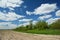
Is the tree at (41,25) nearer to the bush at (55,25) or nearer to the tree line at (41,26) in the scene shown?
the tree line at (41,26)

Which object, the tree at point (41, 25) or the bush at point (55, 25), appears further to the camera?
the tree at point (41, 25)

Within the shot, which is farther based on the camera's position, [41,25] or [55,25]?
[41,25]

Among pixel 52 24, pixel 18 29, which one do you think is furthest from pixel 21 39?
pixel 52 24

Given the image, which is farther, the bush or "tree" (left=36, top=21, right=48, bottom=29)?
"tree" (left=36, top=21, right=48, bottom=29)

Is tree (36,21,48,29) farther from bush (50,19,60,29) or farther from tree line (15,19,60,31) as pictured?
bush (50,19,60,29)

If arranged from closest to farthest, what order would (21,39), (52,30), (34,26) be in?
(21,39) → (52,30) → (34,26)

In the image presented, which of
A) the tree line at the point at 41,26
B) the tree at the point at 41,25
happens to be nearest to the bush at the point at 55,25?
the tree line at the point at 41,26

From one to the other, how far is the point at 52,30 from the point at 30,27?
1104 mm

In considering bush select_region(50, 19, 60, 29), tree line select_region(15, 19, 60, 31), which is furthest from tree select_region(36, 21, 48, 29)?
bush select_region(50, 19, 60, 29)

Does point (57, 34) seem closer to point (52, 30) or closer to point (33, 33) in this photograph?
point (52, 30)

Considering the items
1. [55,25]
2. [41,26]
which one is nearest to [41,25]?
[41,26]

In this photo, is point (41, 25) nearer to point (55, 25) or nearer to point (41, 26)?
point (41, 26)

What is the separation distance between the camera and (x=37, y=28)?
7.04m

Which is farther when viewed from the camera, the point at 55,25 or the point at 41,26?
the point at 41,26
